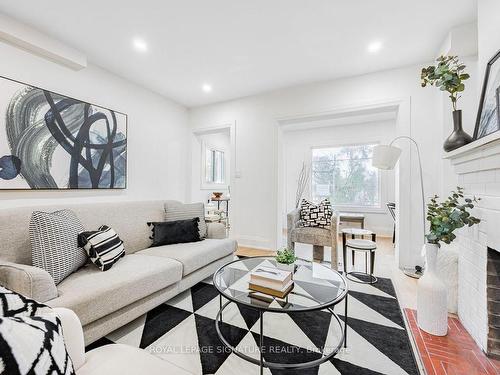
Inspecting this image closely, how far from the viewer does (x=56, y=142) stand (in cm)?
251

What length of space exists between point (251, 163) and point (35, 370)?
3537 mm

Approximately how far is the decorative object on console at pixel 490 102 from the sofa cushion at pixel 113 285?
8.29 feet

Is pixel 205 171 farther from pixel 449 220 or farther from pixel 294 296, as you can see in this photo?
pixel 449 220

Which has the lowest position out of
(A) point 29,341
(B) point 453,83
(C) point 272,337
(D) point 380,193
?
(C) point 272,337

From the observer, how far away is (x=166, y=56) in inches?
111

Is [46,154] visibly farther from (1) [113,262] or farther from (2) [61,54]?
(1) [113,262]

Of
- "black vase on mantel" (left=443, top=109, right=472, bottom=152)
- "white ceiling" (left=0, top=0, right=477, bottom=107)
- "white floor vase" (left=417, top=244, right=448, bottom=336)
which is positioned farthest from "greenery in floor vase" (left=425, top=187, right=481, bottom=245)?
"white ceiling" (left=0, top=0, right=477, bottom=107)

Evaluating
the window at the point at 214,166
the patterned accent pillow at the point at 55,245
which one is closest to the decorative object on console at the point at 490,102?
the patterned accent pillow at the point at 55,245

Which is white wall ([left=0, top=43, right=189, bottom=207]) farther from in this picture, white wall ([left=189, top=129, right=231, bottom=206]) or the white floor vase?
the white floor vase

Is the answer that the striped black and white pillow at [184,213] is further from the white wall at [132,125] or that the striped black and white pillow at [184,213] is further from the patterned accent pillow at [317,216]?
the patterned accent pillow at [317,216]

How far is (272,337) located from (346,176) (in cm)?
455

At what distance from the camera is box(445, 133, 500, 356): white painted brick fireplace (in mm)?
1414

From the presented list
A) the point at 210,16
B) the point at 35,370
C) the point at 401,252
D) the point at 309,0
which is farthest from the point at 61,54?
the point at 401,252

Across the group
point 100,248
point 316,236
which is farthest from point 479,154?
point 100,248
